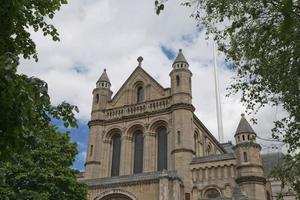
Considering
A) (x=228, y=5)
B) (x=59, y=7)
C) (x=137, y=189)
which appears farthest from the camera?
(x=137, y=189)

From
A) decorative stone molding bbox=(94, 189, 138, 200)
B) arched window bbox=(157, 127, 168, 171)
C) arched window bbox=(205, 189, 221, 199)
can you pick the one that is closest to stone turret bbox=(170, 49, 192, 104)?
arched window bbox=(157, 127, 168, 171)

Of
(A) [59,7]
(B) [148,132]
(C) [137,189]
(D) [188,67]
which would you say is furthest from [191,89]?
(A) [59,7]

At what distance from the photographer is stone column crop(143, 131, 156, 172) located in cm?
3506

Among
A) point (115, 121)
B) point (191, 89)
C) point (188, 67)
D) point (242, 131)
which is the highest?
point (188, 67)

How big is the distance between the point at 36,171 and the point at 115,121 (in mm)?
19482

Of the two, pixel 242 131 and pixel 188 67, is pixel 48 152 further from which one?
pixel 188 67

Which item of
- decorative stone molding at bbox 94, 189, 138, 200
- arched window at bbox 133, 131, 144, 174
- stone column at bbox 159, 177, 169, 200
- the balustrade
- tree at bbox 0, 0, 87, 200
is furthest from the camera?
the balustrade

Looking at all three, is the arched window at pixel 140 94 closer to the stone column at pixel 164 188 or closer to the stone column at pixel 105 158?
the stone column at pixel 105 158

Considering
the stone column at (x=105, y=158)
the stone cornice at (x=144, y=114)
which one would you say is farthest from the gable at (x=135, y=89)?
the stone column at (x=105, y=158)

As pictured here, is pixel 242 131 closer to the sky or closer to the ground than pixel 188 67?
closer to the ground

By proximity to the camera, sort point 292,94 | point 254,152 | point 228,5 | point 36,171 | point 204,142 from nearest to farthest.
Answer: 1. point 228,5
2. point 292,94
3. point 36,171
4. point 254,152
5. point 204,142

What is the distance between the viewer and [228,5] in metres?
12.0

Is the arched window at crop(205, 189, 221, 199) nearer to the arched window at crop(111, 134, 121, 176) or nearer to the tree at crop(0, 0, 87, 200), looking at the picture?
the arched window at crop(111, 134, 121, 176)

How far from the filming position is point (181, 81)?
36.8 metres
